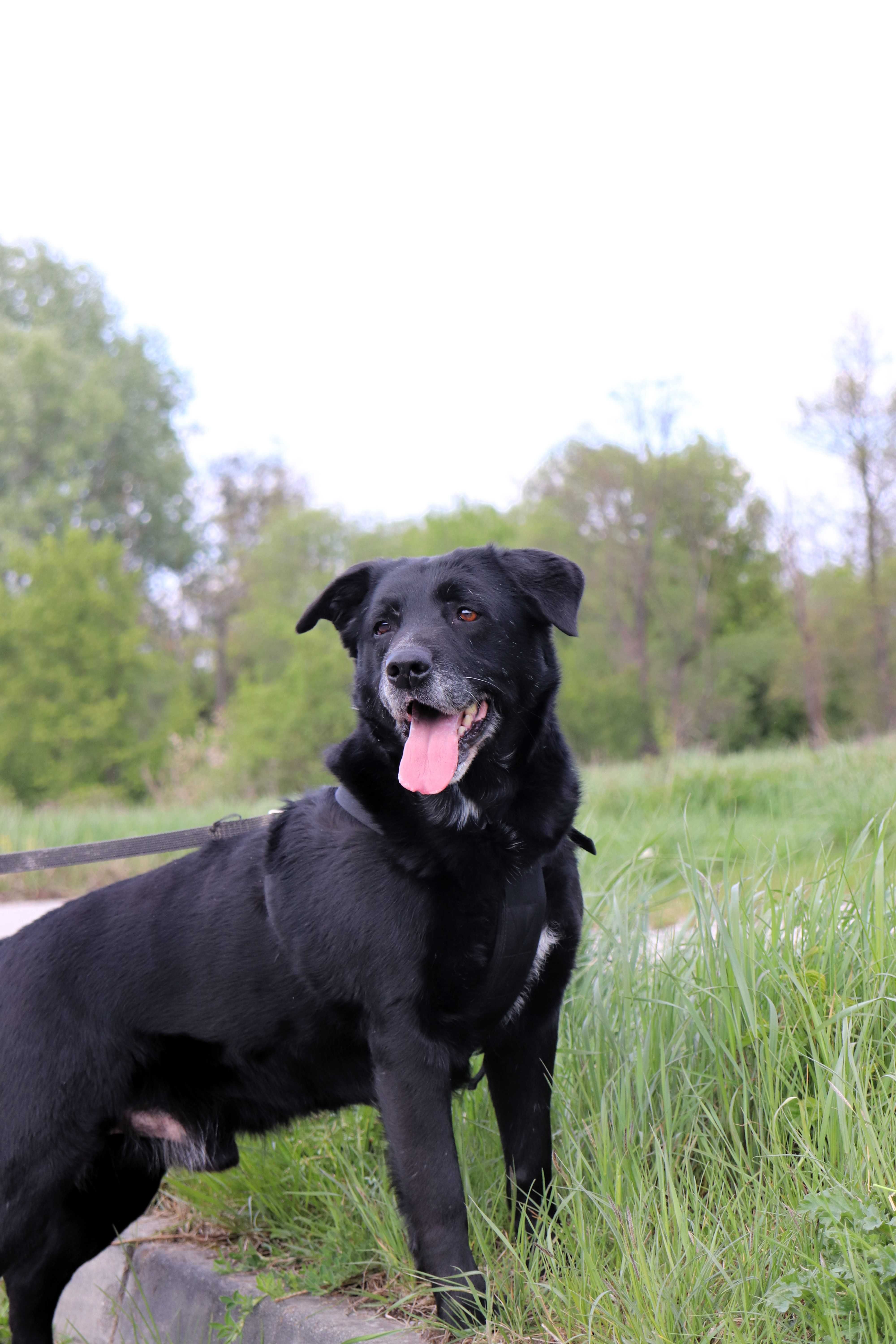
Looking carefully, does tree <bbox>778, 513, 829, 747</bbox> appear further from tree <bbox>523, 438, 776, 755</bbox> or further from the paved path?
the paved path

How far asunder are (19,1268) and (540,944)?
5.09ft

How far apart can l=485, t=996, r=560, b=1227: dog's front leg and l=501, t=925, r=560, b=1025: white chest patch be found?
37 mm

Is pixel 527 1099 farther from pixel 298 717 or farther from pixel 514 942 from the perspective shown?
pixel 298 717

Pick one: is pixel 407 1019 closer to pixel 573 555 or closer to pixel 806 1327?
pixel 806 1327

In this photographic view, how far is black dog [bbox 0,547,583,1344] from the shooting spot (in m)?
2.44

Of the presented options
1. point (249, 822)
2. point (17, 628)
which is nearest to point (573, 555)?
point (17, 628)

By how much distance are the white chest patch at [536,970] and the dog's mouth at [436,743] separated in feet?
1.48

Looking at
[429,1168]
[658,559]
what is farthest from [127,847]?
[658,559]

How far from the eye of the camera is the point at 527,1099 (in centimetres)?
258

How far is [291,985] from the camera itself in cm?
256

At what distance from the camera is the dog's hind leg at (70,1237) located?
2674mm

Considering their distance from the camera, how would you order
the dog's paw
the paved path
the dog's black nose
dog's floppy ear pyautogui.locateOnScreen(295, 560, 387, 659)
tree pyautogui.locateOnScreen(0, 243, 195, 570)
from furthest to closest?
1. tree pyautogui.locateOnScreen(0, 243, 195, 570)
2. the paved path
3. dog's floppy ear pyautogui.locateOnScreen(295, 560, 387, 659)
4. the dog's black nose
5. the dog's paw

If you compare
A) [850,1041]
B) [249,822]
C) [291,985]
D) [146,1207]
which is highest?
[249,822]

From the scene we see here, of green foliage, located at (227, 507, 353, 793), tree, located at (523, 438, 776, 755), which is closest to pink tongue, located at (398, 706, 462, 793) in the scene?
green foliage, located at (227, 507, 353, 793)
